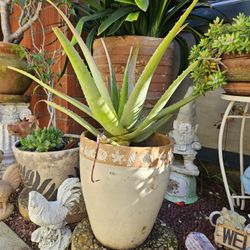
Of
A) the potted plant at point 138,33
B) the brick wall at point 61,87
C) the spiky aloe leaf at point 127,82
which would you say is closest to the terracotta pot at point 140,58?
the potted plant at point 138,33

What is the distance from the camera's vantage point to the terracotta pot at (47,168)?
3.15ft

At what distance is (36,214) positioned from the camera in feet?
2.31

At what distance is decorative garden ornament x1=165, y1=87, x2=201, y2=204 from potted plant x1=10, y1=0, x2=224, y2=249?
40 centimetres

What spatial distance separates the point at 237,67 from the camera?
0.75 m

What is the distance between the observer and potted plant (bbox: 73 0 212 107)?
3.89ft

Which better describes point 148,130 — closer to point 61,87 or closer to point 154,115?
point 154,115

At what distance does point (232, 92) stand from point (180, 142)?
14.2 inches

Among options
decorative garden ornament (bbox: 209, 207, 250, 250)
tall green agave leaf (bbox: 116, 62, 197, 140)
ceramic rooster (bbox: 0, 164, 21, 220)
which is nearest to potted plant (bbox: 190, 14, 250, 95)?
tall green agave leaf (bbox: 116, 62, 197, 140)

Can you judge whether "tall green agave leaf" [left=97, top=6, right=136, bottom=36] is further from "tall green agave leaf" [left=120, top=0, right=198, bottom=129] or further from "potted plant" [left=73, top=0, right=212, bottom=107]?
"tall green agave leaf" [left=120, top=0, right=198, bottom=129]

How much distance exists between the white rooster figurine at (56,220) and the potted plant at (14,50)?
920 millimetres

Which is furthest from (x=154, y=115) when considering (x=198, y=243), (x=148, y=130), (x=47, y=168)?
(x=47, y=168)

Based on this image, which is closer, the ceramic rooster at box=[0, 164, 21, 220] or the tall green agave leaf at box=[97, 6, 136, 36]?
the ceramic rooster at box=[0, 164, 21, 220]

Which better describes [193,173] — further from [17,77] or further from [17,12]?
[17,12]

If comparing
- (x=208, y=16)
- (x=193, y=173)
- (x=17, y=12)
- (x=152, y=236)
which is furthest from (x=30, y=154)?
(x=17, y=12)
